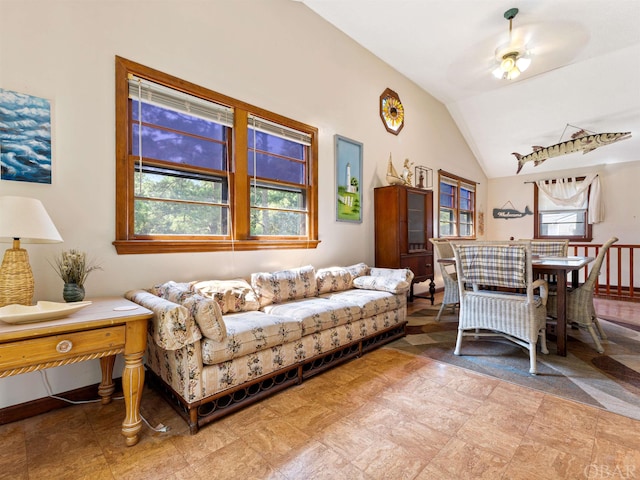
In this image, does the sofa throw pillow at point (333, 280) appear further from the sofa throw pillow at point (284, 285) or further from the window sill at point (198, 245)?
the window sill at point (198, 245)

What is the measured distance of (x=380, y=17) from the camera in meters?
3.61

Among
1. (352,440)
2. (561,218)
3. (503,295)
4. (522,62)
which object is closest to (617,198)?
(561,218)

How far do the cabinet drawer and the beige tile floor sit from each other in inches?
20.4

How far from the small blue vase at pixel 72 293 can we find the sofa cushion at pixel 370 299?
182cm

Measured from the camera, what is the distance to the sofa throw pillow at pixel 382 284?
9.98 feet

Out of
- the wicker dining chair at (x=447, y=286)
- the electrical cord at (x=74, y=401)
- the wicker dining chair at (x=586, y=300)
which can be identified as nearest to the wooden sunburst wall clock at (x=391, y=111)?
the wicker dining chair at (x=447, y=286)

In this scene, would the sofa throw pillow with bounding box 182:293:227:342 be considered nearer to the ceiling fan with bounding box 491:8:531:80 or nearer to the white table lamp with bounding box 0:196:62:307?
the white table lamp with bounding box 0:196:62:307

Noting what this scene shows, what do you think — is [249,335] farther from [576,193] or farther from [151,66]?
[576,193]

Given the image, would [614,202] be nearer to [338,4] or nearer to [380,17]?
[380,17]

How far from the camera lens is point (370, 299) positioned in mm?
2809

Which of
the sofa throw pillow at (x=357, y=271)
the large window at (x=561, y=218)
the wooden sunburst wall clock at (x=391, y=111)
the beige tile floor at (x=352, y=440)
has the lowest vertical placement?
the beige tile floor at (x=352, y=440)

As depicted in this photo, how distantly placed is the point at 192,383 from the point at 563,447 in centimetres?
188

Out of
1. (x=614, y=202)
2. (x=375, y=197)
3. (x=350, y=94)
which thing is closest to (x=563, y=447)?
(x=375, y=197)

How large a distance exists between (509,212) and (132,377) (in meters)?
7.92
